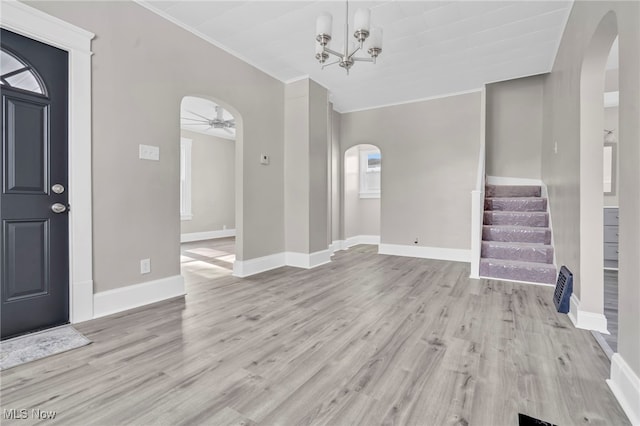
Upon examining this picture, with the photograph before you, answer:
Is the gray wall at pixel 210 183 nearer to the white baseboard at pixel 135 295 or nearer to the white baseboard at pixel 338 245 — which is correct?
the white baseboard at pixel 338 245

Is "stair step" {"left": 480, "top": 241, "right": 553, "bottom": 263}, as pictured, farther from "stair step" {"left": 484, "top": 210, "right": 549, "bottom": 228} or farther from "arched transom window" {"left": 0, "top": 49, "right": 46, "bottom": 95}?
"arched transom window" {"left": 0, "top": 49, "right": 46, "bottom": 95}

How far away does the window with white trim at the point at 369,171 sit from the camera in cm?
709

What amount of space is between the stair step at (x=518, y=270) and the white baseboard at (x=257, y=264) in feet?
8.67

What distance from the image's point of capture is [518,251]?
3.78 metres

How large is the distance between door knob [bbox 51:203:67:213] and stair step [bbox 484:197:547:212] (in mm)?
5062

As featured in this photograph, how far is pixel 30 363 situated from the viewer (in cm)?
173

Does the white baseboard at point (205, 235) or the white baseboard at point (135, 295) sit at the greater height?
the white baseboard at point (205, 235)

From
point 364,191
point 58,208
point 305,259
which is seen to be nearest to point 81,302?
point 58,208

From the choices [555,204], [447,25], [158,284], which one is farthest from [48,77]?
[555,204]

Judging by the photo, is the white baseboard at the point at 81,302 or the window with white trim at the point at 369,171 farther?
the window with white trim at the point at 369,171

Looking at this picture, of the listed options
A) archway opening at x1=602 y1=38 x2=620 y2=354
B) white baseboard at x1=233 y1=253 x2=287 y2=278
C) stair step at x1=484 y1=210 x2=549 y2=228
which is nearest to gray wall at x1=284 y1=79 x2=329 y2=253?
white baseboard at x1=233 y1=253 x2=287 y2=278

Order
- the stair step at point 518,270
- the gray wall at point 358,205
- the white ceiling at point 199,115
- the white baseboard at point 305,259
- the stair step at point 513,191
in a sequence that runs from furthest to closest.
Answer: the gray wall at point 358,205 < the white ceiling at point 199,115 < the stair step at point 513,191 < the white baseboard at point 305,259 < the stair step at point 518,270

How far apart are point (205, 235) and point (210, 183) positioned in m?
1.30

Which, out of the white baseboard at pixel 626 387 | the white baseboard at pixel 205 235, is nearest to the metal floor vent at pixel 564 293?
the white baseboard at pixel 626 387
